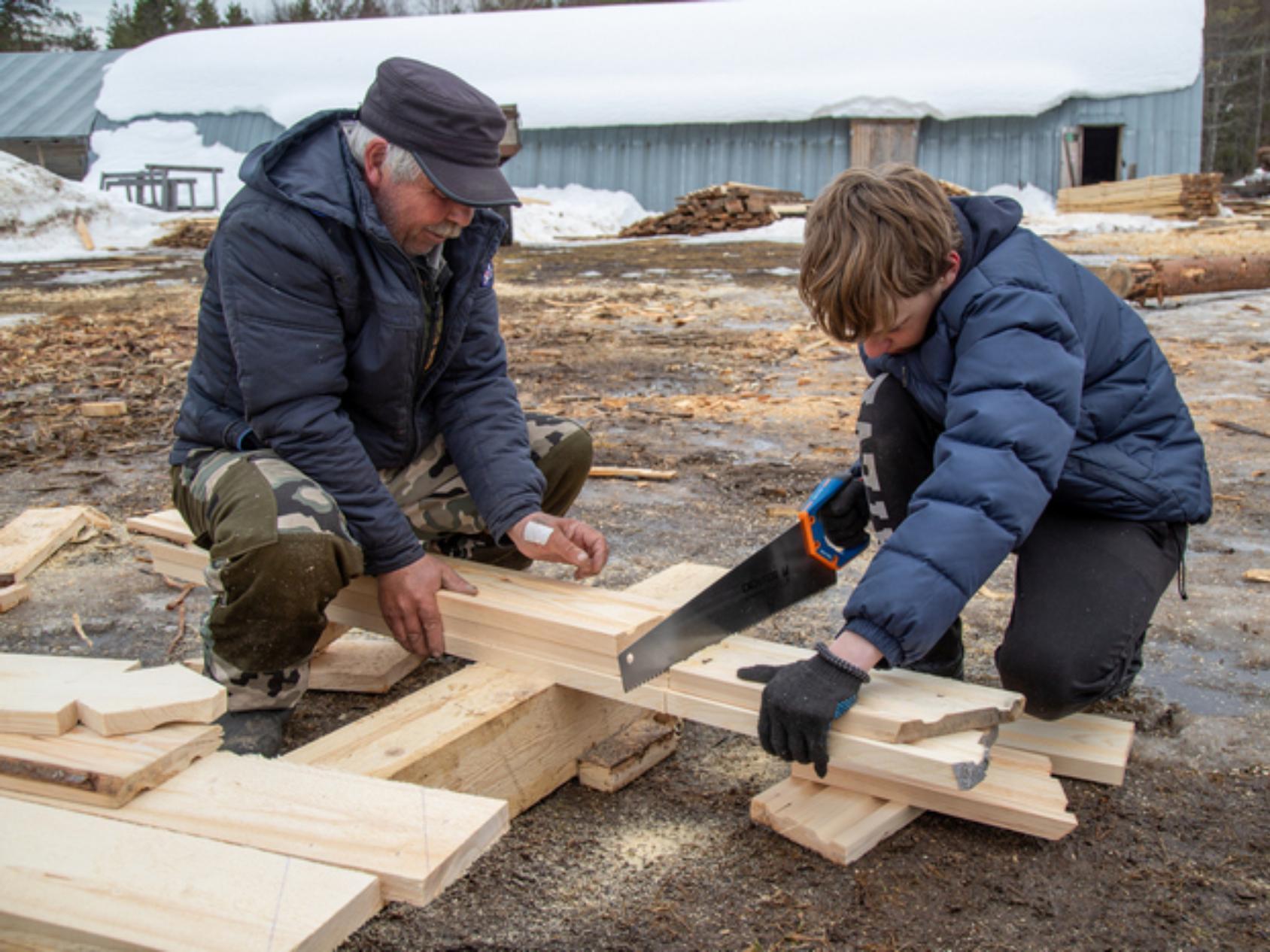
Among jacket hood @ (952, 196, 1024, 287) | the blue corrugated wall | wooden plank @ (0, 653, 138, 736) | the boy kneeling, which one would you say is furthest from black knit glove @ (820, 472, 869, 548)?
the blue corrugated wall

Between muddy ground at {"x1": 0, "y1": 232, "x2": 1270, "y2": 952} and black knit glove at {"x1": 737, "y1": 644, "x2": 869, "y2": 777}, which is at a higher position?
black knit glove at {"x1": 737, "y1": 644, "x2": 869, "y2": 777}

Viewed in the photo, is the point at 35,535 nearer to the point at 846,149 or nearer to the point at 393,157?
the point at 393,157

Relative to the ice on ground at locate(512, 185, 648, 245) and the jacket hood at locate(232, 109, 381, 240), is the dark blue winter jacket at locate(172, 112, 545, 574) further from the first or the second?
the ice on ground at locate(512, 185, 648, 245)

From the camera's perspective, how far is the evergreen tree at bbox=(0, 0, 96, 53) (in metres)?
54.3

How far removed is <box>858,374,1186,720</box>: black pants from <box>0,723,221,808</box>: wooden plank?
5.75 feet

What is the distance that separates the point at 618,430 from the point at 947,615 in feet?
13.9

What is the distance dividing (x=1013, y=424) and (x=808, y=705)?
0.72 meters

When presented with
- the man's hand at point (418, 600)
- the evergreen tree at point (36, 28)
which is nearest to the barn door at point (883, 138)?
the man's hand at point (418, 600)

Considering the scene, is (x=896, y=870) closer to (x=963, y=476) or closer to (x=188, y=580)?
(x=963, y=476)

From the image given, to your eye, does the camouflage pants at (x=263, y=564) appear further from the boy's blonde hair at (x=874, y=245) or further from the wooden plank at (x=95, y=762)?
the boy's blonde hair at (x=874, y=245)

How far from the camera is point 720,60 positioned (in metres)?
29.7

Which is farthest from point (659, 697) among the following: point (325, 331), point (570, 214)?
point (570, 214)

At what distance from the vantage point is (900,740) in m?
2.17

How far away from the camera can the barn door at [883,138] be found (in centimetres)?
2753
